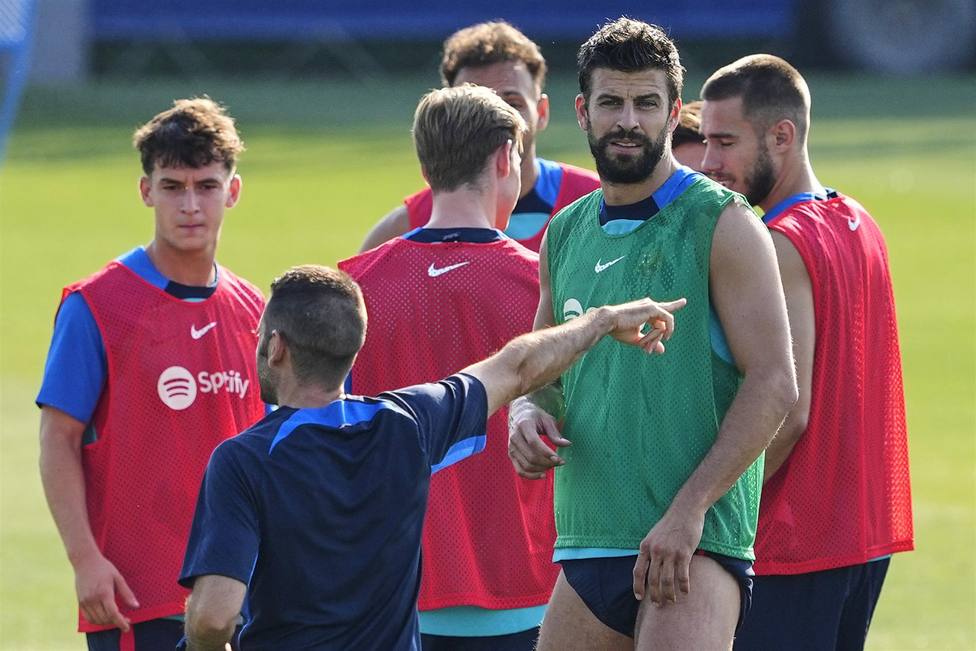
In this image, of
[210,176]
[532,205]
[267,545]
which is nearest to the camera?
[267,545]

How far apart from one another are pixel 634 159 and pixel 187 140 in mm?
1670

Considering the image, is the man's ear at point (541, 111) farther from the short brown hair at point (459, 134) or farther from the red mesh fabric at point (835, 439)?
the red mesh fabric at point (835, 439)

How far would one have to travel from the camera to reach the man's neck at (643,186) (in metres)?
4.53

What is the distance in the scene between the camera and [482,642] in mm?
5113

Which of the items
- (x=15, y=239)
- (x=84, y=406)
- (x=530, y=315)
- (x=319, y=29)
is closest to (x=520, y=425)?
(x=530, y=315)

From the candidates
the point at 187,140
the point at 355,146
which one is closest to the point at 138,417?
A: the point at 187,140

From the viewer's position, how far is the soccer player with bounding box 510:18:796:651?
14.0 ft

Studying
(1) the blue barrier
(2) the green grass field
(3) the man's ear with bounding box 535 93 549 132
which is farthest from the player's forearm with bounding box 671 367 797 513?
(1) the blue barrier

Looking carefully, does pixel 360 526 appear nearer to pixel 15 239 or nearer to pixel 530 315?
pixel 530 315

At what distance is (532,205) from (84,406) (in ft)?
6.88

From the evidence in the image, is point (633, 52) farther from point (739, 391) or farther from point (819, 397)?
point (819, 397)

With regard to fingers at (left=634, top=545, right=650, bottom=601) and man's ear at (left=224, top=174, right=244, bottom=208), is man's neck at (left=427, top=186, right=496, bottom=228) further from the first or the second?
fingers at (left=634, top=545, right=650, bottom=601)

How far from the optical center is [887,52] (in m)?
31.8

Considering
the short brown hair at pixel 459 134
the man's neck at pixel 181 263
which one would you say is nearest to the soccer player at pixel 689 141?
the short brown hair at pixel 459 134
